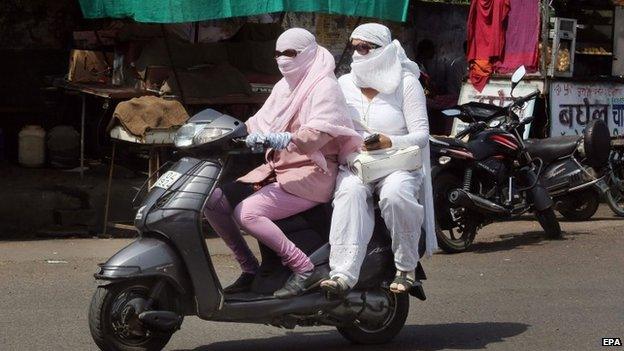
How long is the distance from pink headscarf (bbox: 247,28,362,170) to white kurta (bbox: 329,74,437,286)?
0.77 ft

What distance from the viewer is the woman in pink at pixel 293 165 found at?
18.8 feet

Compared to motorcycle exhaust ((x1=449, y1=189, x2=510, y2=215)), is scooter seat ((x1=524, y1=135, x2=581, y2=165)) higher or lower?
higher

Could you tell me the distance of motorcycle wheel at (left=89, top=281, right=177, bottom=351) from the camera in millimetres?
5402

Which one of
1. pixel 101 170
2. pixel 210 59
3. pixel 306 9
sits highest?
pixel 306 9

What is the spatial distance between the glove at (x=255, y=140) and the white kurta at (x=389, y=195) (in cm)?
60

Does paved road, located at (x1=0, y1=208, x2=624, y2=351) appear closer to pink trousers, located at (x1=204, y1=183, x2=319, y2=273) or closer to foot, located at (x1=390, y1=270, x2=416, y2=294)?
foot, located at (x1=390, y1=270, x2=416, y2=294)

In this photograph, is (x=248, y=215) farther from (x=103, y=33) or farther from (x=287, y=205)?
(x=103, y=33)

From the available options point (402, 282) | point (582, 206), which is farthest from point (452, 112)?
point (402, 282)

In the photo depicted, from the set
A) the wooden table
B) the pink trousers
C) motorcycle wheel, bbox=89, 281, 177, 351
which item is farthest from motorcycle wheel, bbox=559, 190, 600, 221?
motorcycle wheel, bbox=89, 281, 177, 351

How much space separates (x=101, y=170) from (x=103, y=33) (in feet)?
4.90

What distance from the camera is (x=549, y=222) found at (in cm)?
1027

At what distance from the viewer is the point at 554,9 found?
13.6m

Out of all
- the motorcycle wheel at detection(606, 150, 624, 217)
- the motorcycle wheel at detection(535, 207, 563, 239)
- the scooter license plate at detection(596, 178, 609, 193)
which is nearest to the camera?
the motorcycle wheel at detection(535, 207, 563, 239)

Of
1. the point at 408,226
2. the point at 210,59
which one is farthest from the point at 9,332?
the point at 210,59
